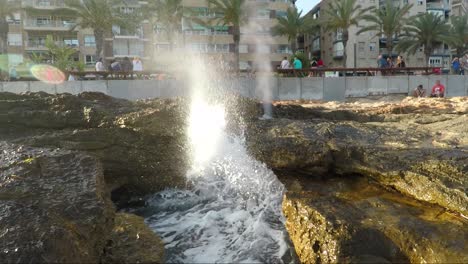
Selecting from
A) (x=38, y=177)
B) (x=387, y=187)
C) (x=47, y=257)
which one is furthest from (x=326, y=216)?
(x=38, y=177)

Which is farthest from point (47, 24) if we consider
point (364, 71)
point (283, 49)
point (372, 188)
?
point (372, 188)

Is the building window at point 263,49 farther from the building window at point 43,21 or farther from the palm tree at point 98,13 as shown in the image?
the building window at point 43,21

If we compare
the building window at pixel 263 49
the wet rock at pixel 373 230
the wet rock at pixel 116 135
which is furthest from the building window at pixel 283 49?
the wet rock at pixel 373 230

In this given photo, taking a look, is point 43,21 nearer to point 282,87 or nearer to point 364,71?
point 282,87

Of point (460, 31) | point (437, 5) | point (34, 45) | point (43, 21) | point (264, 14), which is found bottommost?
point (34, 45)

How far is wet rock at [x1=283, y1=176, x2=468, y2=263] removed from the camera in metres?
4.03

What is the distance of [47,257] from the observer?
332 cm

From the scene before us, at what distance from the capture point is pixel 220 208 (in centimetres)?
648

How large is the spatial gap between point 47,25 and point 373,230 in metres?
51.3

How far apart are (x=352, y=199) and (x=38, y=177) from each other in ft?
13.2

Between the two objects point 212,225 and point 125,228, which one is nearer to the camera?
point 125,228

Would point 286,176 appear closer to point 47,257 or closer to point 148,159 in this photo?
point 148,159

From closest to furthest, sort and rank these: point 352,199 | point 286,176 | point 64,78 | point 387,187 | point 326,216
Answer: point 326,216, point 352,199, point 387,187, point 286,176, point 64,78

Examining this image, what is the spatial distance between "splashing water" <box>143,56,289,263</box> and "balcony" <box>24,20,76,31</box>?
4498cm
